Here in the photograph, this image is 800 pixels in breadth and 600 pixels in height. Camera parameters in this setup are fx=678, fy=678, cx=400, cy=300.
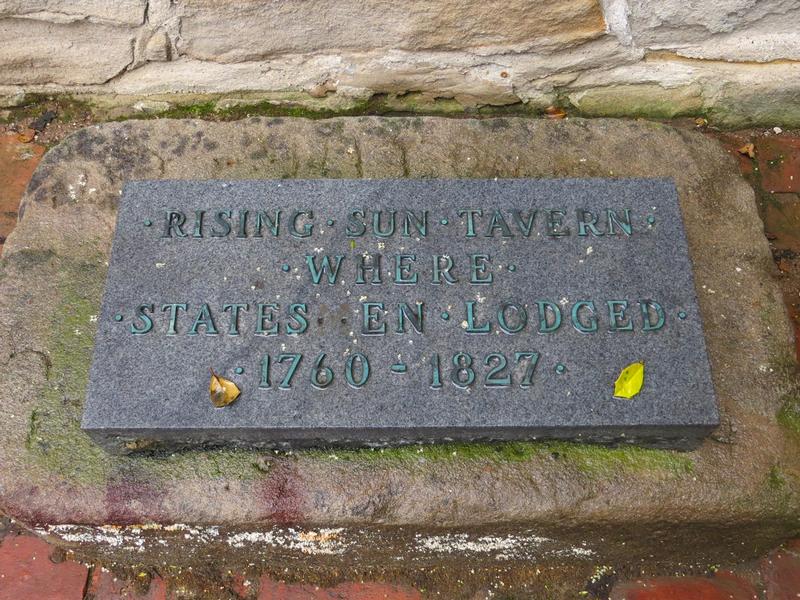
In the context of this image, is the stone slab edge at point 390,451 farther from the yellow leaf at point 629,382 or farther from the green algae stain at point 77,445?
the yellow leaf at point 629,382

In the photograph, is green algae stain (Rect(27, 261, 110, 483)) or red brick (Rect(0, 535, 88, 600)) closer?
green algae stain (Rect(27, 261, 110, 483))

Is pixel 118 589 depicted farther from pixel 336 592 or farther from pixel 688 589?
pixel 688 589

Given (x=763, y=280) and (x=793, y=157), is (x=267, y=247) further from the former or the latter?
(x=793, y=157)

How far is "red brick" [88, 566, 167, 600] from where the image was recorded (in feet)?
6.18

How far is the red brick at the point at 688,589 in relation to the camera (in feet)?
6.15

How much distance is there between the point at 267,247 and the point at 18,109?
52.4 inches

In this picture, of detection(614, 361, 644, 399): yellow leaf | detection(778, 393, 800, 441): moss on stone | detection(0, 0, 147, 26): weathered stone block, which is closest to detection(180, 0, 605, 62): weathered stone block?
detection(0, 0, 147, 26): weathered stone block

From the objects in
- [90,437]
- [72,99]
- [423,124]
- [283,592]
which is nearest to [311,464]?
[283,592]

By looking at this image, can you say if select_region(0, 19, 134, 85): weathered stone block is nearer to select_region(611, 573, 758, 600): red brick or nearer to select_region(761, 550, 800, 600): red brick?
select_region(611, 573, 758, 600): red brick

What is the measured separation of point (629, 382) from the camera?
5.54 ft

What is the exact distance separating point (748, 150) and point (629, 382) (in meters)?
→ 1.20

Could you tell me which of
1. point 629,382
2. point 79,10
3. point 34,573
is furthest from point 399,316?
point 79,10

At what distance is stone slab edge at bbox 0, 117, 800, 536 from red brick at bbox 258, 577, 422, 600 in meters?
0.30

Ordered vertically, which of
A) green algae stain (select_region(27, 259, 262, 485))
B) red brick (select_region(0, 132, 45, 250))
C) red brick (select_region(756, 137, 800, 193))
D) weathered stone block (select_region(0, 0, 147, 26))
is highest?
weathered stone block (select_region(0, 0, 147, 26))
